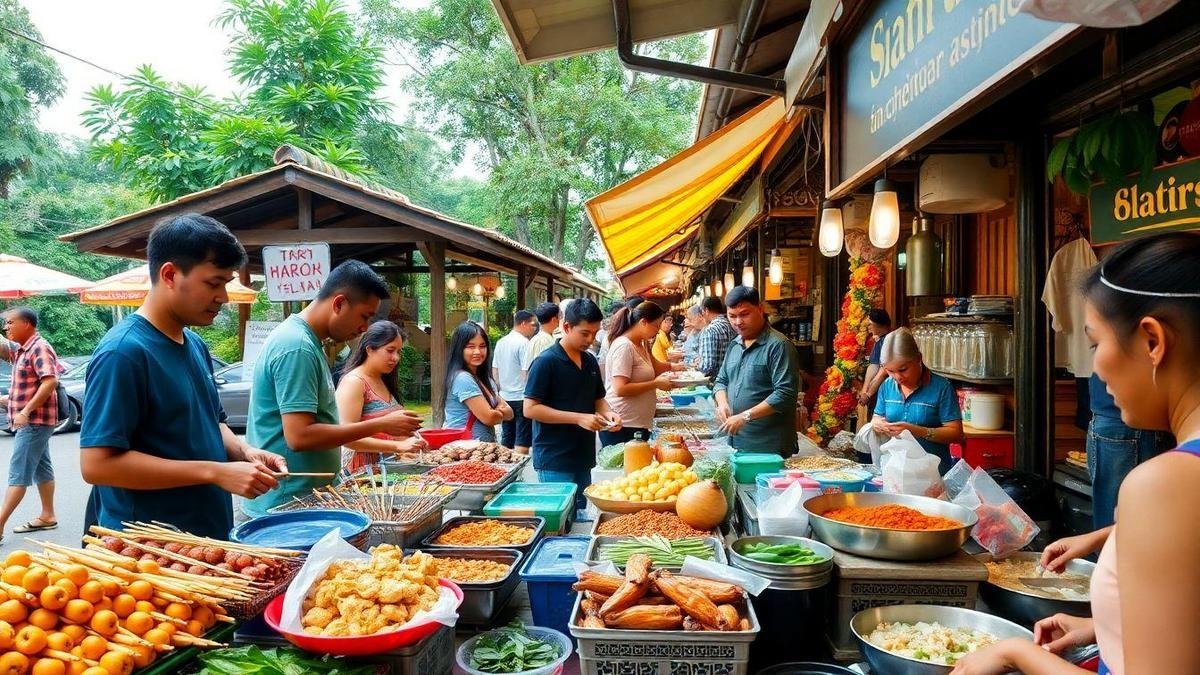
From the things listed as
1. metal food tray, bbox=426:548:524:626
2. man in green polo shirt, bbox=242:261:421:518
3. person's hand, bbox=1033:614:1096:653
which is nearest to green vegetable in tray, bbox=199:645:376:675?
metal food tray, bbox=426:548:524:626

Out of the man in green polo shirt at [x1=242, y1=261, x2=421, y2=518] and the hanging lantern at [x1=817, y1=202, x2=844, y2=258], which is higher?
the hanging lantern at [x1=817, y1=202, x2=844, y2=258]

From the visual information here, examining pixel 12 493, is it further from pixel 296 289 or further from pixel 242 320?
pixel 242 320

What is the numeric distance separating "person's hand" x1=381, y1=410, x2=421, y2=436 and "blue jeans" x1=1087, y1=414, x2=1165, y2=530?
3989 mm

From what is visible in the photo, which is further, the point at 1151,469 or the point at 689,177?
the point at 689,177

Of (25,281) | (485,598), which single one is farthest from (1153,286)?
(25,281)

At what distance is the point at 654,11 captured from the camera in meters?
4.27

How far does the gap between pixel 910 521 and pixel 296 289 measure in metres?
7.58

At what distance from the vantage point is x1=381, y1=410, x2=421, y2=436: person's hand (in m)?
3.29

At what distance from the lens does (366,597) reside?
2.01 m

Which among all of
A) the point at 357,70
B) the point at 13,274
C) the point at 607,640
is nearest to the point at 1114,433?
the point at 607,640

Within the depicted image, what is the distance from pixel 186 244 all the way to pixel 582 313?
2845mm

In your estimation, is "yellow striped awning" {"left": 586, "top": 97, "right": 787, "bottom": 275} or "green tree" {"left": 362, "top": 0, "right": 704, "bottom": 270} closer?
"yellow striped awning" {"left": 586, "top": 97, "right": 787, "bottom": 275}

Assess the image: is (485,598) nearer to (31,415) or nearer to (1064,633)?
(1064,633)

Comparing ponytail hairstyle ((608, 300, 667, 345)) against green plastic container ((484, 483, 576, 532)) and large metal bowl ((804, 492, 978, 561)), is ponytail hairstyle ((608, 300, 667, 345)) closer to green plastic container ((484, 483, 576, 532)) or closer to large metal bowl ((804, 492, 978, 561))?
green plastic container ((484, 483, 576, 532))
